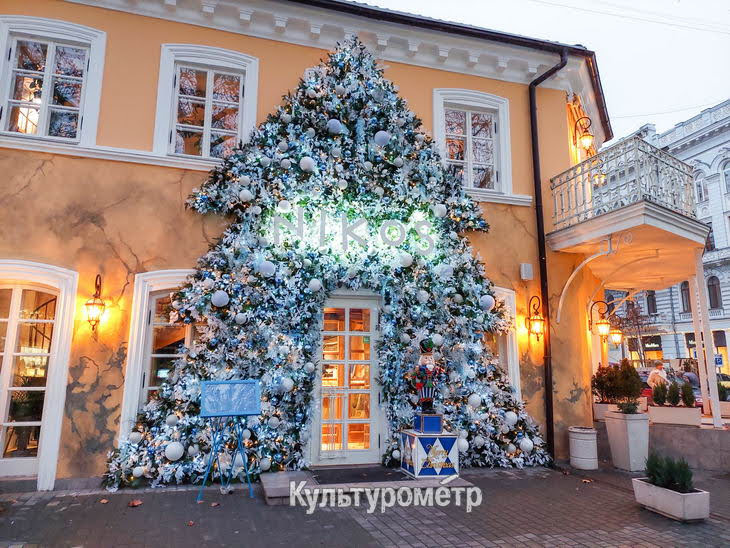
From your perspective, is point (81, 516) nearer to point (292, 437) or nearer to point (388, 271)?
point (292, 437)

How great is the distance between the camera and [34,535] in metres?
4.69

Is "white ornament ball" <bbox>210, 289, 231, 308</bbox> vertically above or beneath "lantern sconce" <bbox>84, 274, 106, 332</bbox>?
above

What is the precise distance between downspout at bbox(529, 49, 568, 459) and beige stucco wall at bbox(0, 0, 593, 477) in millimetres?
131

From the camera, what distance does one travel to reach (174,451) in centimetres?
631

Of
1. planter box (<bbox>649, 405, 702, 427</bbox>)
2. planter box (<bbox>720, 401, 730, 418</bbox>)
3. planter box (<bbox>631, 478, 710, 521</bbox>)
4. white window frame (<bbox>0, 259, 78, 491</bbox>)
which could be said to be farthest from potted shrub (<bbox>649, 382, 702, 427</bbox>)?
white window frame (<bbox>0, 259, 78, 491</bbox>)

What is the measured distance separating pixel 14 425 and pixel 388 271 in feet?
17.3

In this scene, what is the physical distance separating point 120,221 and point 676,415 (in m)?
9.22

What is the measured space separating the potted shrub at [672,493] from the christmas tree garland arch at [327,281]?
2104 mm

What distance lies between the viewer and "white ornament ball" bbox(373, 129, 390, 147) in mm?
7809

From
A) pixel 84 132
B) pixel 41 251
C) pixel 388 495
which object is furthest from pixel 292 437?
pixel 84 132

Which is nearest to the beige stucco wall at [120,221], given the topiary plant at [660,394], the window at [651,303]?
the topiary plant at [660,394]

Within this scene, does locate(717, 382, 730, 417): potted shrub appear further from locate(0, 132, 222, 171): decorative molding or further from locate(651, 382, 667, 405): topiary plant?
locate(0, 132, 222, 171): decorative molding

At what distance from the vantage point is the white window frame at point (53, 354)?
20.5 feet

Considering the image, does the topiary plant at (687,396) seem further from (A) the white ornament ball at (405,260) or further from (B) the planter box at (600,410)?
(A) the white ornament ball at (405,260)
